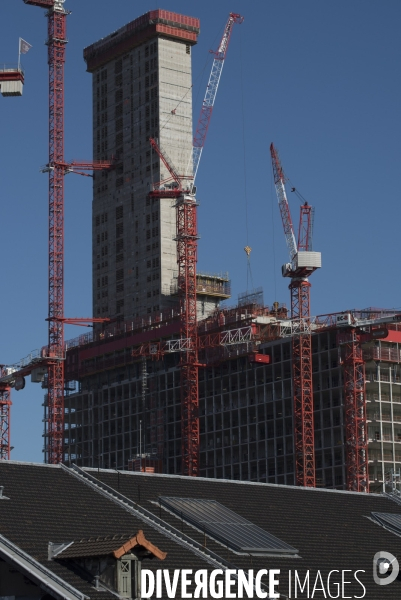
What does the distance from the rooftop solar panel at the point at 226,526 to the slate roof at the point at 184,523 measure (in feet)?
2.03

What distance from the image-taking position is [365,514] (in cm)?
9706

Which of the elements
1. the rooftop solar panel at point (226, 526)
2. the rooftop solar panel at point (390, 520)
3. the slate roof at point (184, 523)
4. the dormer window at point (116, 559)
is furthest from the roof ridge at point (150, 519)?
the rooftop solar panel at point (390, 520)

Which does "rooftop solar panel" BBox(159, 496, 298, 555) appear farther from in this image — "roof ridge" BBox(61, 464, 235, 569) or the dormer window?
the dormer window

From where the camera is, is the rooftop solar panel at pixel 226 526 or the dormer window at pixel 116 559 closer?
the dormer window at pixel 116 559

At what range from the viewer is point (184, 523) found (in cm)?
8212

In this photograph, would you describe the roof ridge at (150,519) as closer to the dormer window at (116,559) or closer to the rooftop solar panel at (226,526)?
the rooftop solar panel at (226,526)

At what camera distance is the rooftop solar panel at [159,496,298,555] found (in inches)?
3118

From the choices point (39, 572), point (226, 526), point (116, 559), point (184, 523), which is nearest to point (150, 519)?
point (184, 523)

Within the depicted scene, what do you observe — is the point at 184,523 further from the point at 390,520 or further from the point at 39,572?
the point at 390,520

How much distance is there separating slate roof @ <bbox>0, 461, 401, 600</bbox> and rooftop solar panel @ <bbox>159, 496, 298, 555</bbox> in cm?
62

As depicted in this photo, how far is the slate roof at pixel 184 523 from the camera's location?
72.6 metres

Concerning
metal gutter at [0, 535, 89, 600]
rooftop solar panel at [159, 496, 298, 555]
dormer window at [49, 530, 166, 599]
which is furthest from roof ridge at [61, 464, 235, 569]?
metal gutter at [0, 535, 89, 600]

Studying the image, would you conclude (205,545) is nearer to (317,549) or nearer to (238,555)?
(238,555)

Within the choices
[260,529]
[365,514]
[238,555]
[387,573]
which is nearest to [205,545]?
[238,555]
